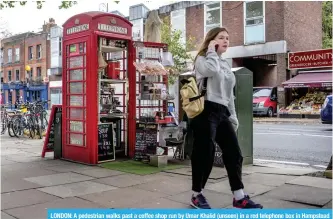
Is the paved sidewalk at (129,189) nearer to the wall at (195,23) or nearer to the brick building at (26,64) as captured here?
the wall at (195,23)

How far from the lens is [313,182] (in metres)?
5.41

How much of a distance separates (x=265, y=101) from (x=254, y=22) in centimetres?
546

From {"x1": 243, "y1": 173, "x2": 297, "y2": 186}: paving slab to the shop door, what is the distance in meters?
3.05

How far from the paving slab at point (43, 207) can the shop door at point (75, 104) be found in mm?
2598

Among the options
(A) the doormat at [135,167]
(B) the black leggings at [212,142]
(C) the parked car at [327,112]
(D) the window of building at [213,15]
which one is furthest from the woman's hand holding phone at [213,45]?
(D) the window of building at [213,15]

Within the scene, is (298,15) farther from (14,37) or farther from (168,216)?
(14,37)

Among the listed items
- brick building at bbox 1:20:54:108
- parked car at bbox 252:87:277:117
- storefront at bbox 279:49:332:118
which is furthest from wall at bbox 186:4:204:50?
brick building at bbox 1:20:54:108

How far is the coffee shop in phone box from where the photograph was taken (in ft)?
23.2

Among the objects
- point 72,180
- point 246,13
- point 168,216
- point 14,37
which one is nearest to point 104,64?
point 72,180

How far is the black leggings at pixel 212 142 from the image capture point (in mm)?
4082

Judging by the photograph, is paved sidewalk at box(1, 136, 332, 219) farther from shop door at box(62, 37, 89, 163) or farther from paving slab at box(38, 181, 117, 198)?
shop door at box(62, 37, 89, 163)

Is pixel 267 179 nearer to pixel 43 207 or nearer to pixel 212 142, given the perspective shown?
pixel 212 142

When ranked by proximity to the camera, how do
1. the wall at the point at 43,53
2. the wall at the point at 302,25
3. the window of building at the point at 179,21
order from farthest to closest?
1. the wall at the point at 43,53
2. the window of building at the point at 179,21
3. the wall at the point at 302,25

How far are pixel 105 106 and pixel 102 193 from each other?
291 cm
